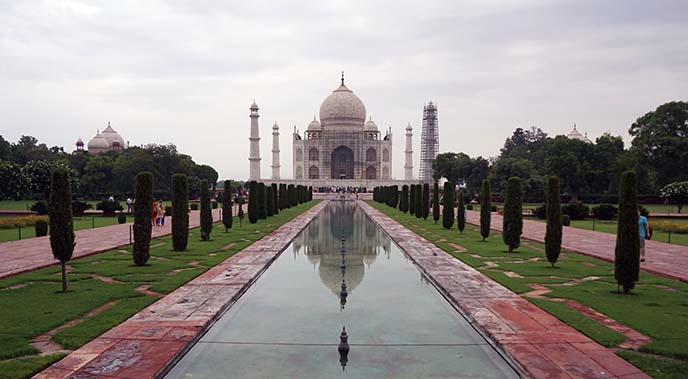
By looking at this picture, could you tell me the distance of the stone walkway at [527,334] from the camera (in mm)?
4207

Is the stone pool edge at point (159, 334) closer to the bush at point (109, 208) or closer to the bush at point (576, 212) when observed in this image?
the bush at point (109, 208)

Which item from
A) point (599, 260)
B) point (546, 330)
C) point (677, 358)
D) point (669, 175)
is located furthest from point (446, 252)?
point (669, 175)

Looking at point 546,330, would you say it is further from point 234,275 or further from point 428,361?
point 234,275

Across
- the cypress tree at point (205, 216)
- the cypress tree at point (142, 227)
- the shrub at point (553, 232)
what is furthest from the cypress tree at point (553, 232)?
the cypress tree at point (205, 216)

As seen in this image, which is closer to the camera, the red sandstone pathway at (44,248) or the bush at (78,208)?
the red sandstone pathway at (44,248)

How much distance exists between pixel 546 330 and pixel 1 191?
89.4ft

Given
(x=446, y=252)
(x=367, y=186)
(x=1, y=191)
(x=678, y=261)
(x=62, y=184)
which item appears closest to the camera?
(x=62, y=184)

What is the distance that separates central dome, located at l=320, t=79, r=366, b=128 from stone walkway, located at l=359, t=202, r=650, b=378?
182ft

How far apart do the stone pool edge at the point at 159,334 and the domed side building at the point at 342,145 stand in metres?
54.9

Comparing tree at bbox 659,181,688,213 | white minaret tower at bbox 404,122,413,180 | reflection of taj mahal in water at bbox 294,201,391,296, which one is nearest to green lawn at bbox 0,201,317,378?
reflection of taj mahal in water at bbox 294,201,391,296

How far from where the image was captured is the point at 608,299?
6.58m

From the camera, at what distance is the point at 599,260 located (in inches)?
391

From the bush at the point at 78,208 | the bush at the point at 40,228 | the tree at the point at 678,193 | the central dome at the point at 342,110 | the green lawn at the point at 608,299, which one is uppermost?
the central dome at the point at 342,110

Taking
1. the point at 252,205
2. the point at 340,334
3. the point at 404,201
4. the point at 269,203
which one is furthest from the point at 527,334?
the point at 404,201
